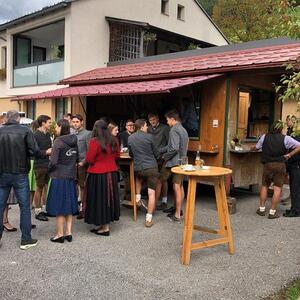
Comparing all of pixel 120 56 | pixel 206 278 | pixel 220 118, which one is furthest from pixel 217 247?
pixel 120 56

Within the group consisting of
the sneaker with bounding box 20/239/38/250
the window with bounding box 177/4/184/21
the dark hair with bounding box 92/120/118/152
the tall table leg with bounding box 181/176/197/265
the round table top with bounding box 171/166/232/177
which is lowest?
the sneaker with bounding box 20/239/38/250

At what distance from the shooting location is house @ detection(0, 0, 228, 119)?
16469 millimetres

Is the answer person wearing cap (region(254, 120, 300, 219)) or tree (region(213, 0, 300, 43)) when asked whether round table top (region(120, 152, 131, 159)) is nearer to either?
person wearing cap (region(254, 120, 300, 219))

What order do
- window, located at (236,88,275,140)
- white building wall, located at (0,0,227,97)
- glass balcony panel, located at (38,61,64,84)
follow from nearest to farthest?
window, located at (236,88,275,140)
white building wall, located at (0,0,227,97)
glass balcony panel, located at (38,61,64,84)

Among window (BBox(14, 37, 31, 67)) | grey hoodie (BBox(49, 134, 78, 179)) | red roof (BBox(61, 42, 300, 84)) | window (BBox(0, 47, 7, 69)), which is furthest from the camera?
window (BBox(0, 47, 7, 69))

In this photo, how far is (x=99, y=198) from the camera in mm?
5980

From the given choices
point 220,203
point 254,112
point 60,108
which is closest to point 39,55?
point 60,108

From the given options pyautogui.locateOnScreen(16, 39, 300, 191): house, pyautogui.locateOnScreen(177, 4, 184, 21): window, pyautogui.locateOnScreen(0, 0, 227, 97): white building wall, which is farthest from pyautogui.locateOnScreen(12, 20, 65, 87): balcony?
pyautogui.locateOnScreen(16, 39, 300, 191): house

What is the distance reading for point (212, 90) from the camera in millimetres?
8742

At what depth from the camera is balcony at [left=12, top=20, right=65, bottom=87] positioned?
57.2 feet

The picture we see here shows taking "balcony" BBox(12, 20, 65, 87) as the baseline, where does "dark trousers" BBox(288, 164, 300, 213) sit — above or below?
below

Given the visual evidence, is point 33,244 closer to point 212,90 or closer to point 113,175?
point 113,175

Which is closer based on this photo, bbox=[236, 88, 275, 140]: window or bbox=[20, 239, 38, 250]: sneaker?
bbox=[20, 239, 38, 250]: sneaker

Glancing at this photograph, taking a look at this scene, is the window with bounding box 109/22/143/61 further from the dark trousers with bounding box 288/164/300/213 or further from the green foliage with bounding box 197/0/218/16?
the green foliage with bounding box 197/0/218/16
